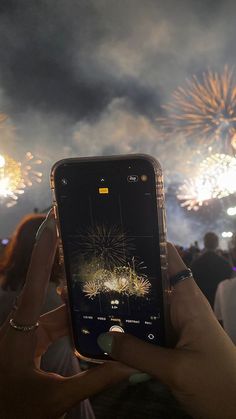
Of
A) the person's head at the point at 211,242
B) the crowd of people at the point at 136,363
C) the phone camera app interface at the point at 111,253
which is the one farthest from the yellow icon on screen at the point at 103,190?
the person's head at the point at 211,242

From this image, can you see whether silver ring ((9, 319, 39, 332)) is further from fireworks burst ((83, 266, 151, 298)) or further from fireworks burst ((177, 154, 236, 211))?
fireworks burst ((177, 154, 236, 211))

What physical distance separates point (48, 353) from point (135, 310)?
1.33m

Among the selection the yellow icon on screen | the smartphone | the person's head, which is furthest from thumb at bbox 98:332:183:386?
the person's head

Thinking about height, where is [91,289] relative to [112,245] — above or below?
below

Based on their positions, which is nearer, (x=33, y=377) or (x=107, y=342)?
(x=33, y=377)

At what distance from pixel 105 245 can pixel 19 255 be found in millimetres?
1717

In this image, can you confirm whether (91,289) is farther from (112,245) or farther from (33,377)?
(33,377)

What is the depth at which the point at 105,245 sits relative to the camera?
1561mm

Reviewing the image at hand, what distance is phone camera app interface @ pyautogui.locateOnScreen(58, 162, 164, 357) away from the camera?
1.53 meters

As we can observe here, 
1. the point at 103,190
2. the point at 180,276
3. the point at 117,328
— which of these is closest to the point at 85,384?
the point at 117,328

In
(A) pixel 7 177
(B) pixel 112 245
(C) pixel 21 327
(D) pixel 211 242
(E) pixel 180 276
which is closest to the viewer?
(C) pixel 21 327

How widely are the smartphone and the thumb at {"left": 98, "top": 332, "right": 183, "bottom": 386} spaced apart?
281 millimetres

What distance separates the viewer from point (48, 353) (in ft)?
8.55

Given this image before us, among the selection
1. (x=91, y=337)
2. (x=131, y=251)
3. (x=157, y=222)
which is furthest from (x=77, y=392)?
(x=157, y=222)
